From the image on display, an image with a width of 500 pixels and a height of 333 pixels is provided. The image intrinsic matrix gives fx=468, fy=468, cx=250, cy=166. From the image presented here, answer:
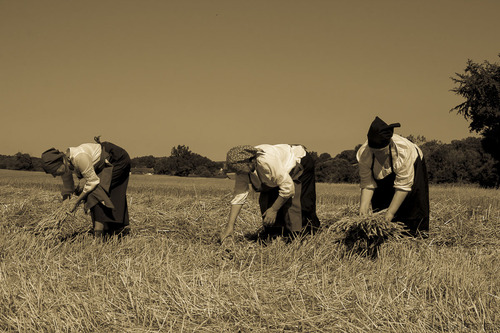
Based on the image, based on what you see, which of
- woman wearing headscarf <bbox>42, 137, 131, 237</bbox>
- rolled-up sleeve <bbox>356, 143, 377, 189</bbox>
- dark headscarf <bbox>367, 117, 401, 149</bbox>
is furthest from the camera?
woman wearing headscarf <bbox>42, 137, 131, 237</bbox>

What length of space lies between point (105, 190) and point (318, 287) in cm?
325

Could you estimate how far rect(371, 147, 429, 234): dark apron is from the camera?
4.63m

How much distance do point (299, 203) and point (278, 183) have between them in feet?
2.05

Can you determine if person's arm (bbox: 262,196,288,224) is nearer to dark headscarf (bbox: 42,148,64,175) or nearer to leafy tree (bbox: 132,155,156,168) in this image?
dark headscarf (bbox: 42,148,64,175)

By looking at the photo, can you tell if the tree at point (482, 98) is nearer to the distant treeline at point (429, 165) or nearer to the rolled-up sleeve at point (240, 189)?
the distant treeline at point (429, 165)

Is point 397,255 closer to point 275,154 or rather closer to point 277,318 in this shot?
point 275,154

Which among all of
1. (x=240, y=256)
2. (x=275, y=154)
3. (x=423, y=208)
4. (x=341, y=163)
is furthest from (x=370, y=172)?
(x=341, y=163)

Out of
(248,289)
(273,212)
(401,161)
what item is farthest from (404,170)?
(248,289)

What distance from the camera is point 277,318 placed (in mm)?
2795

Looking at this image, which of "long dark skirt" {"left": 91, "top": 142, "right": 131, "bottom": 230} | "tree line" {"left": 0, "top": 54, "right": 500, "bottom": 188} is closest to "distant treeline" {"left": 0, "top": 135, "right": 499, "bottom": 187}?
"tree line" {"left": 0, "top": 54, "right": 500, "bottom": 188}

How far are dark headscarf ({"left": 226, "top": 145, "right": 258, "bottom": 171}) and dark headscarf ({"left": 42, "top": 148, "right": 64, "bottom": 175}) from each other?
2.14 meters

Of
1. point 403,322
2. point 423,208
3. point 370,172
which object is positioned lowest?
point 403,322

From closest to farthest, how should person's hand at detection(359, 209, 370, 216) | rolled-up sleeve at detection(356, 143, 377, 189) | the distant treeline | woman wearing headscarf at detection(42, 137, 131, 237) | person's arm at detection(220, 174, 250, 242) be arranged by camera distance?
person's hand at detection(359, 209, 370, 216) < rolled-up sleeve at detection(356, 143, 377, 189) < person's arm at detection(220, 174, 250, 242) < woman wearing headscarf at detection(42, 137, 131, 237) < the distant treeline

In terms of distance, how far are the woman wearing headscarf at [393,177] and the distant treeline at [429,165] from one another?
62.6 ft
